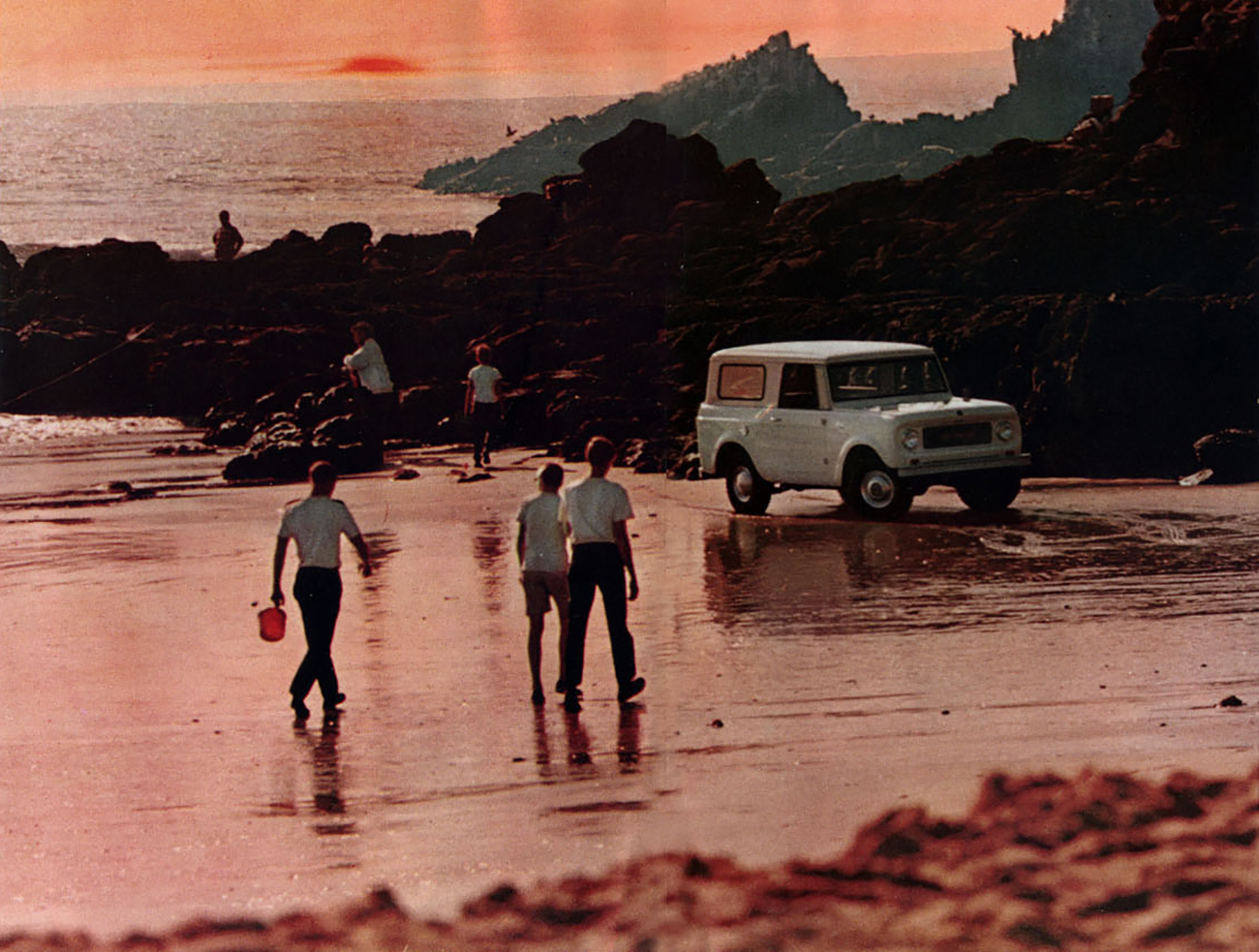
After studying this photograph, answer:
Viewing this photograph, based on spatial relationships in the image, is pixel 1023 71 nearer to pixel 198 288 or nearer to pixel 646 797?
pixel 198 288

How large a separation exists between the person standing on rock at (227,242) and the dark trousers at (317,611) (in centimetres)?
2905

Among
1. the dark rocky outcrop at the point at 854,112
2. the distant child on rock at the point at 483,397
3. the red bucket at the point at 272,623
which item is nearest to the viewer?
the red bucket at the point at 272,623

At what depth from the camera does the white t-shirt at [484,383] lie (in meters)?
19.6

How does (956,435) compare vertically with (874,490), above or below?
above

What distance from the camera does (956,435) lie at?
16.0 meters

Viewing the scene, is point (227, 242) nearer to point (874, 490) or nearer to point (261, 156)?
point (261, 156)

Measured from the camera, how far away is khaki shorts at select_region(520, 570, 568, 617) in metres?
9.12

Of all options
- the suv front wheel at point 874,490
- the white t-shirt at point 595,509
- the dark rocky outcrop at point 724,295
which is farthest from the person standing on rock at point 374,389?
the white t-shirt at point 595,509

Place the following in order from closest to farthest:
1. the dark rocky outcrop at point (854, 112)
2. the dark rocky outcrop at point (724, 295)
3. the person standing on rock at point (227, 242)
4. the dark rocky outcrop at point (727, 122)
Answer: the dark rocky outcrop at point (727, 122), the dark rocky outcrop at point (724, 295), the dark rocky outcrop at point (854, 112), the person standing on rock at point (227, 242)

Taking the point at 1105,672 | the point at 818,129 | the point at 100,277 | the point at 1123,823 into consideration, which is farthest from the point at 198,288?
the point at 1123,823

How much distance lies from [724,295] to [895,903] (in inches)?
932

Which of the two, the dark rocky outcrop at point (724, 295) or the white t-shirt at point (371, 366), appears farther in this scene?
the dark rocky outcrop at point (724, 295)

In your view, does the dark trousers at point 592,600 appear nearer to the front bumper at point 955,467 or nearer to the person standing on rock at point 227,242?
the front bumper at point 955,467

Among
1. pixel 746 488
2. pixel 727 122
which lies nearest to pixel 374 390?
pixel 746 488
